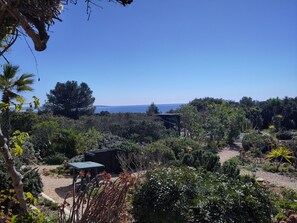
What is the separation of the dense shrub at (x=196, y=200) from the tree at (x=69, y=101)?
3013 cm

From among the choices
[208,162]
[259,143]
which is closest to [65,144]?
[208,162]

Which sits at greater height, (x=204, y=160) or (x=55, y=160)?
(x=204, y=160)

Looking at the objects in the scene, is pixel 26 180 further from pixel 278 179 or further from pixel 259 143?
pixel 259 143

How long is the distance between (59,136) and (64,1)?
43.8 ft

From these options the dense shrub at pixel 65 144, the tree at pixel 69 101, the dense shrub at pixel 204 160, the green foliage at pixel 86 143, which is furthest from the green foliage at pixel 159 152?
the tree at pixel 69 101

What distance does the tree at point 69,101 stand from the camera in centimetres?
3419

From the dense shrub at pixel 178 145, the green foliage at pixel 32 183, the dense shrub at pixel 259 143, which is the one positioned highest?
the green foliage at pixel 32 183

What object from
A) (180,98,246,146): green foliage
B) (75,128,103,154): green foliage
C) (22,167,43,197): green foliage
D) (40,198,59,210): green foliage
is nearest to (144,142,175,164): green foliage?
(75,128,103,154): green foliage

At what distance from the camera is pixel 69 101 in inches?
1372

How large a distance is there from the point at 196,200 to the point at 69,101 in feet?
105

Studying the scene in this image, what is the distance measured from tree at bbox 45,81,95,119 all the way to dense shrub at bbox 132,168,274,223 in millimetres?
30130

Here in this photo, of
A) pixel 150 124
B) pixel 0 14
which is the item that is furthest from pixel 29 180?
pixel 150 124

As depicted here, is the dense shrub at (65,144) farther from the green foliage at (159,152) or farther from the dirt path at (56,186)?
the green foliage at (159,152)

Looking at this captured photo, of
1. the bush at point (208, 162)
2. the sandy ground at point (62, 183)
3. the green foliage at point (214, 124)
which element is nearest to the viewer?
the sandy ground at point (62, 183)
